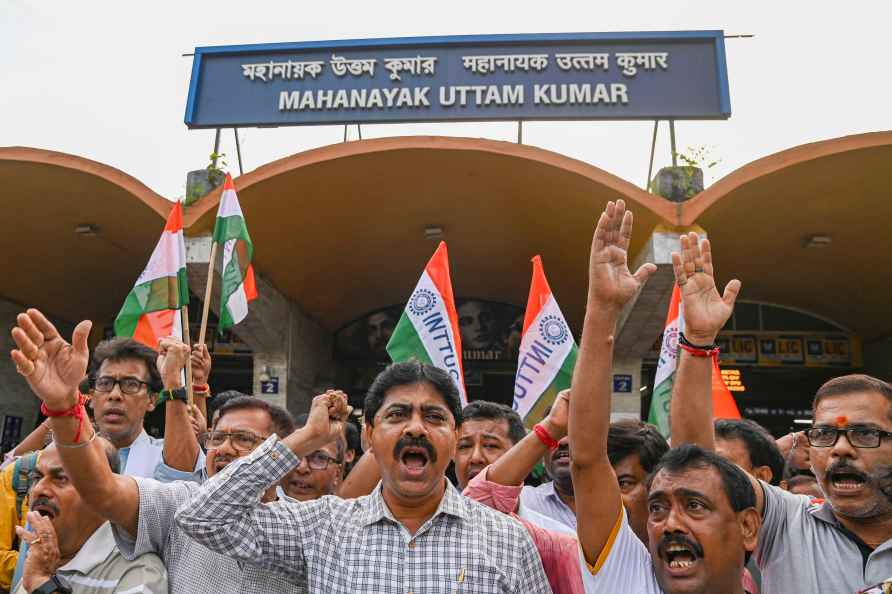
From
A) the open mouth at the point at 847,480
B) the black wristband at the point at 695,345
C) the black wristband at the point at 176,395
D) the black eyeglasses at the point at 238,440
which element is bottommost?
the open mouth at the point at 847,480

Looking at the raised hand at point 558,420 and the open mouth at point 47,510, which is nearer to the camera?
the open mouth at point 47,510

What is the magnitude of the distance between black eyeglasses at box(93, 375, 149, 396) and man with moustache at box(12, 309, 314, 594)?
3.59 feet

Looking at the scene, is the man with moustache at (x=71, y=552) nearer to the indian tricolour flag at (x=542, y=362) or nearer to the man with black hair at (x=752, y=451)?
the man with black hair at (x=752, y=451)

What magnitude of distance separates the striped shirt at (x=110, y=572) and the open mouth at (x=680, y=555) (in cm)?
147

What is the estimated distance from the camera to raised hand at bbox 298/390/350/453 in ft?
7.09

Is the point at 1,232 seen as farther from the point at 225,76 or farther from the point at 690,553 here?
the point at 690,553

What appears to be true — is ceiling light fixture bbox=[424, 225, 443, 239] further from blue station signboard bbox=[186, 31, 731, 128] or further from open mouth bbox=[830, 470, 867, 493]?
open mouth bbox=[830, 470, 867, 493]

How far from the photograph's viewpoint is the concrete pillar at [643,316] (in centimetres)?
828

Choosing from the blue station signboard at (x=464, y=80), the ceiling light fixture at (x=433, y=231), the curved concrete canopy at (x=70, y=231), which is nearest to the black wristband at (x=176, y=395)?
the curved concrete canopy at (x=70, y=231)

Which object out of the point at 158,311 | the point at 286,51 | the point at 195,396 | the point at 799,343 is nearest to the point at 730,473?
the point at 195,396

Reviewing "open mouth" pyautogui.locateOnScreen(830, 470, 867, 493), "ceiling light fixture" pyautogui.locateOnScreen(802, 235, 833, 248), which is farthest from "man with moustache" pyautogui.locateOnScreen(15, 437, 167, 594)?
"ceiling light fixture" pyautogui.locateOnScreen(802, 235, 833, 248)

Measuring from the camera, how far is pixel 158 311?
16.4ft

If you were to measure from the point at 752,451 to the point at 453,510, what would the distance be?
1.68 meters

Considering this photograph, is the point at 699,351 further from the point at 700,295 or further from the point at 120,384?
the point at 120,384
